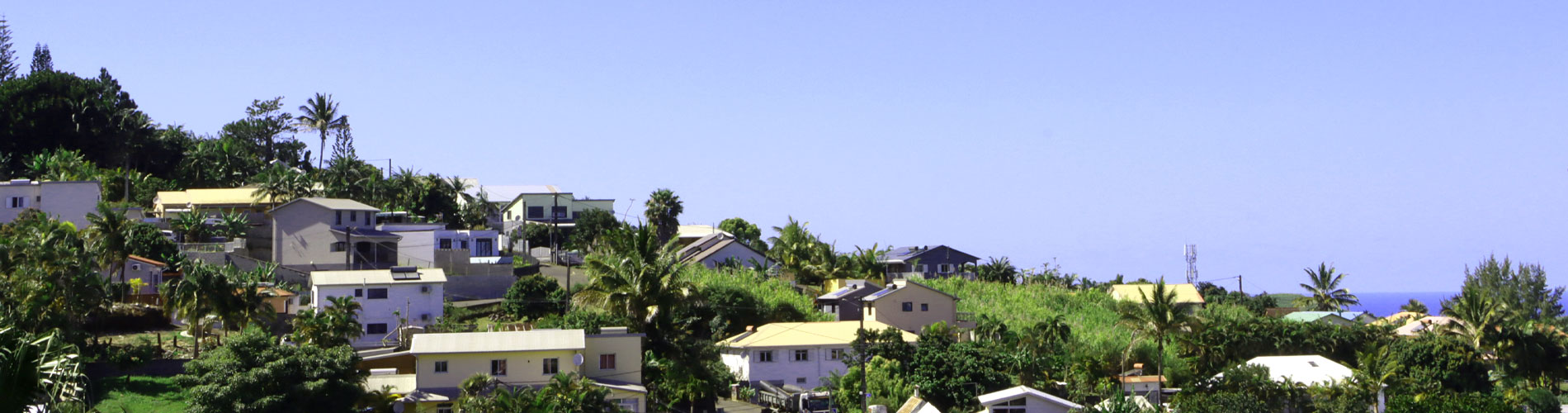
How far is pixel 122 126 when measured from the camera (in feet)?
263

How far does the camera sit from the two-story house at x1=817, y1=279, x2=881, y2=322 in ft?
199

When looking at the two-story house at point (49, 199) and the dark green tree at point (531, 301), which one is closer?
the dark green tree at point (531, 301)

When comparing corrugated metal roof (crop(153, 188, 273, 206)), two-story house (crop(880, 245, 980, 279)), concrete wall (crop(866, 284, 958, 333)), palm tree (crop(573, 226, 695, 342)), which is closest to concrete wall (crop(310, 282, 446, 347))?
palm tree (crop(573, 226, 695, 342))

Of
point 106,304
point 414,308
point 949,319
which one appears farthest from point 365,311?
point 949,319

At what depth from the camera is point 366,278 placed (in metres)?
51.8

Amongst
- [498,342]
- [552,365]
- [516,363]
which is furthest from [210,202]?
[552,365]

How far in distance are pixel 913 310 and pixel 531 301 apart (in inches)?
661

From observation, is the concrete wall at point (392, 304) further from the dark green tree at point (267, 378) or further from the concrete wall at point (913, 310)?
the concrete wall at point (913, 310)

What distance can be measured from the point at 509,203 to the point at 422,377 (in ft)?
194

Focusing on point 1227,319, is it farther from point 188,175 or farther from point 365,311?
point 188,175

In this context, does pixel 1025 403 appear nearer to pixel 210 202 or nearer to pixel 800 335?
pixel 800 335

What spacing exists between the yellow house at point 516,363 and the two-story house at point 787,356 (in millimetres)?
8850

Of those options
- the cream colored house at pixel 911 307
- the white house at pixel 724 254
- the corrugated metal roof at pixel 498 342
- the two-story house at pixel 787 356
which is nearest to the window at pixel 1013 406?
the two-story house at pixel 787 356

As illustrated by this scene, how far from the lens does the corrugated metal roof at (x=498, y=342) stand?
3791 cm
